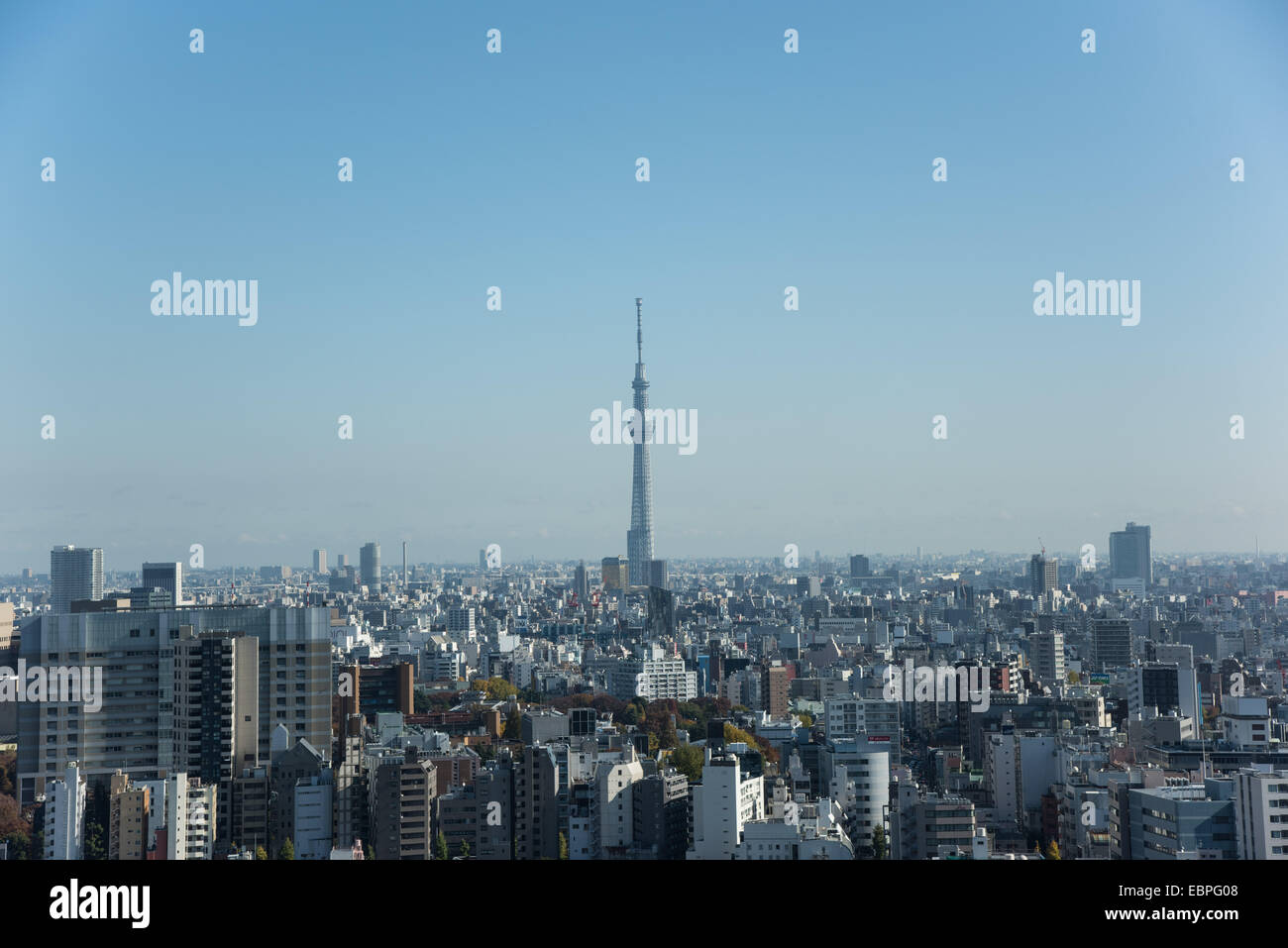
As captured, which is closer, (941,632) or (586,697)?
(586,697)

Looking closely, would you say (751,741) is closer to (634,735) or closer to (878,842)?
(634,735)

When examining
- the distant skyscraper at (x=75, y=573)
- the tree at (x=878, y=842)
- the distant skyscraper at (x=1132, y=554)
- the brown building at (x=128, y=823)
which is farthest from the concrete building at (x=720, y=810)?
the distant skyscraper at (x=1132, y=554)

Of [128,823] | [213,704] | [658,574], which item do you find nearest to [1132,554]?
[658,574]

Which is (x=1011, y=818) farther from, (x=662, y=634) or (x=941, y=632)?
(x=662, y=634)
